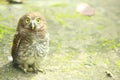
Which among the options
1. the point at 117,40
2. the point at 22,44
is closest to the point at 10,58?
the point at 22,44

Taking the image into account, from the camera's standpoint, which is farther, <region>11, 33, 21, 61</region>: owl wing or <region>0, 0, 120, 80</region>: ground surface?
<region>0, 0, 120, 80</region>: ground surface

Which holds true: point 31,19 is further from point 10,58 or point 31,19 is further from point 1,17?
point 1,17

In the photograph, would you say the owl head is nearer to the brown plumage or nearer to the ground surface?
the brown plumage

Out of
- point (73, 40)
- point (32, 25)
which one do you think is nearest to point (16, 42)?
point (32, 25)

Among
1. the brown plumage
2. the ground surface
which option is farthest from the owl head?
the ground surface

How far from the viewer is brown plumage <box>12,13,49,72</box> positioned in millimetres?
4016

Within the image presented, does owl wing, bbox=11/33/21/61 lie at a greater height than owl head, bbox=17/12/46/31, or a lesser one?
lesser

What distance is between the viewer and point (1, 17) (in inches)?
209

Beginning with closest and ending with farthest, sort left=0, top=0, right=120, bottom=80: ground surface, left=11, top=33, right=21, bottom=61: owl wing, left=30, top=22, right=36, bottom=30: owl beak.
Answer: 1. left=30, top=22, right=36, bottom=30: owl beak
2. left=11, top=33, right=21, bottom=61: owl wing
3. left=0, top=0, right=120, bottom=80: ground surface

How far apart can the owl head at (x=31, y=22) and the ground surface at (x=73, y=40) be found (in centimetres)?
58

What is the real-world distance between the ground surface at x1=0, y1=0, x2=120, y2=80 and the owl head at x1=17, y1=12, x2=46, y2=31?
0.58m

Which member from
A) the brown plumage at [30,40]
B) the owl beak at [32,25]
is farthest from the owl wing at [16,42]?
the owl beak at [32,25]

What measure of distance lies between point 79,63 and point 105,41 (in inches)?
27.5

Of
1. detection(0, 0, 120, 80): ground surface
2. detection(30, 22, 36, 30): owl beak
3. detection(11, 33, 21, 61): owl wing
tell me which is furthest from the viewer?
detection(0, 0, 120, 80): ground surface
